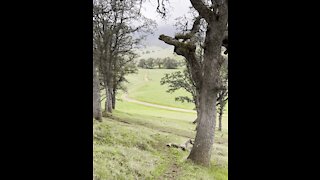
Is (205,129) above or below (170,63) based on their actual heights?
below

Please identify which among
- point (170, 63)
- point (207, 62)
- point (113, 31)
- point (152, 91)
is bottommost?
point (152, 91)

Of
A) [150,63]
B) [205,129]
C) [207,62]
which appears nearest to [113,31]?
[207,62]

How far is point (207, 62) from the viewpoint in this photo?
653 centimetres

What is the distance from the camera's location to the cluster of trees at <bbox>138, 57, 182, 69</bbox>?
19.2 metres

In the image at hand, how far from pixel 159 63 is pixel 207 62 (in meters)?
13.6

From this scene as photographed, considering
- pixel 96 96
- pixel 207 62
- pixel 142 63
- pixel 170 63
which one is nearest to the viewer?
pixel 207 62

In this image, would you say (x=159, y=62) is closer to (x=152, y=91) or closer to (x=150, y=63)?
(x=150, y=63)

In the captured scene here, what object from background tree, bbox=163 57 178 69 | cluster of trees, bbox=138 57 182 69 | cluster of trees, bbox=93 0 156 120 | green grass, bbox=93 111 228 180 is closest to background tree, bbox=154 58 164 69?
cluster of trees, bbox=138 57 182 69

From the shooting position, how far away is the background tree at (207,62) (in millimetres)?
6234

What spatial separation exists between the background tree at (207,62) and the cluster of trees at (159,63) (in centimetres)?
1176

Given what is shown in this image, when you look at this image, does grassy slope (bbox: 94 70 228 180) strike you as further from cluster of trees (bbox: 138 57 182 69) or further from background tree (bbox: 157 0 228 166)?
cluster of trees (bbox: 138 57 182 69)

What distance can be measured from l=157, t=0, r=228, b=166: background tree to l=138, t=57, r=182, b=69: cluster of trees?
1176cm
